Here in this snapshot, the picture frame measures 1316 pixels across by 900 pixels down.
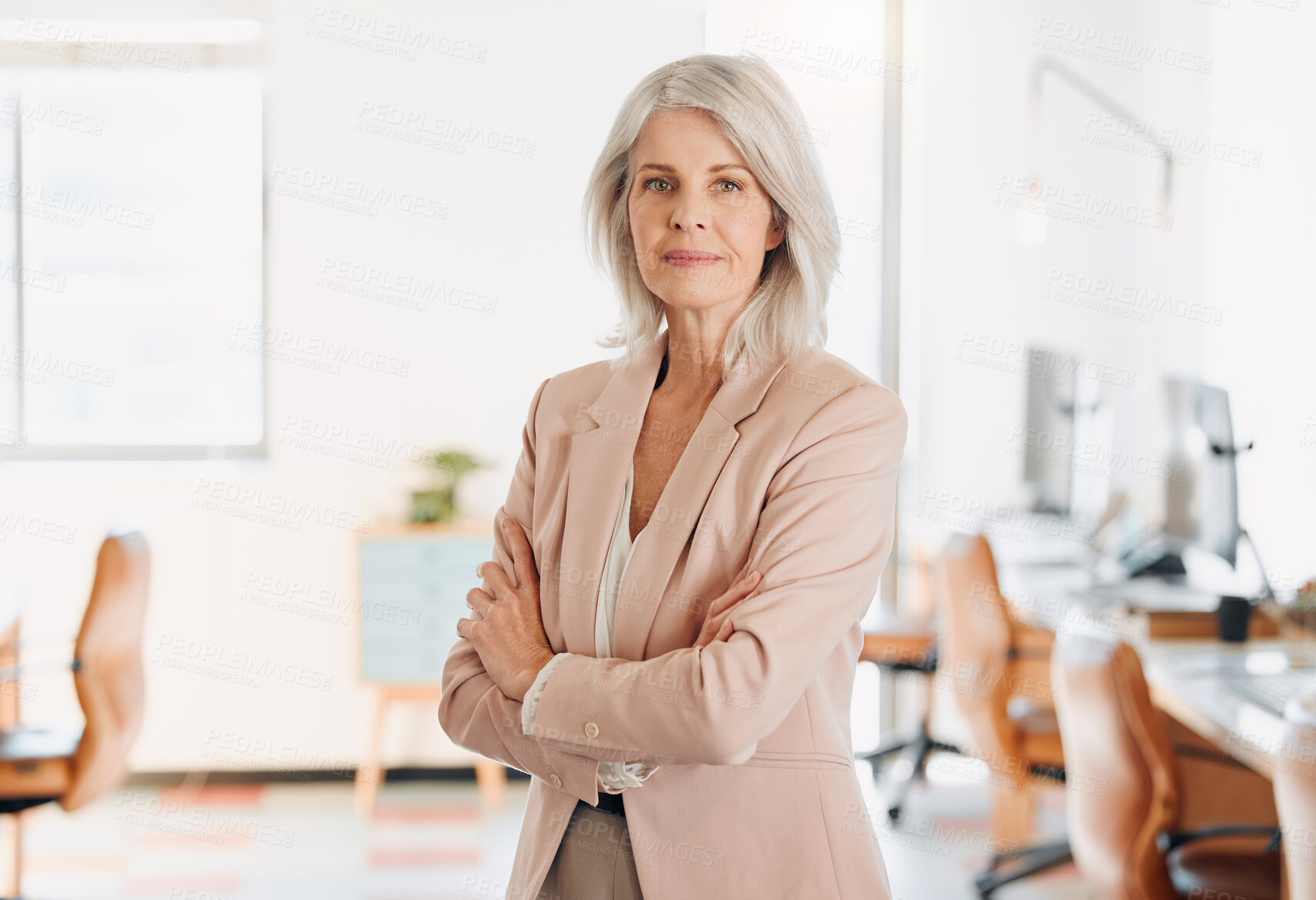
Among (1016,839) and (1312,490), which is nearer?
(1312,490)

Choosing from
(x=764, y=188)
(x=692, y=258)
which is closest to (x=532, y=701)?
(x=692, y=258)

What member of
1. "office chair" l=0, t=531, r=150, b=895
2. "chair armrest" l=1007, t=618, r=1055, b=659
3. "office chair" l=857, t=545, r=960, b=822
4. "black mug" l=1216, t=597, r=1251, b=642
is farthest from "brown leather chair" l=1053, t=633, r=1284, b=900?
"office chair" l=0, t=531, r=150, b=895

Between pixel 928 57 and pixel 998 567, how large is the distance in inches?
80.6

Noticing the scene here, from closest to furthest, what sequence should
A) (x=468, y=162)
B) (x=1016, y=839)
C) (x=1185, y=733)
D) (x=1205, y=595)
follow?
1. (x=1185, y=733)
2. (x=1205, y=595)
3. (x=1016, y=839)
4. (x=468, y=162)

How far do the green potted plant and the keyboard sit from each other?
272 centimetres

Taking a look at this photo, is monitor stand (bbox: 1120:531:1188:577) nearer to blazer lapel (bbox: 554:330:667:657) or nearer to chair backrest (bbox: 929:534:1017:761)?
chair backrest (bbox: 929:534:1017:761)

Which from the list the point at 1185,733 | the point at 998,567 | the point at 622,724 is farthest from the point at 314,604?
the point at 622,724

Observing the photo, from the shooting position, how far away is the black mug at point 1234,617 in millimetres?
2881

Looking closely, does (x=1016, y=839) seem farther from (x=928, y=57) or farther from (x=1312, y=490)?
(x=928, y=57)

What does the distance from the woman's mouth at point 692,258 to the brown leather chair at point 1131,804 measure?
55.2 inches

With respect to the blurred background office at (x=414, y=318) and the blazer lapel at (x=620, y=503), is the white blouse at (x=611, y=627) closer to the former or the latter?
the blazer lapel at (x=620, y=503)

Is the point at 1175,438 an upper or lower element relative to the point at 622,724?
upper

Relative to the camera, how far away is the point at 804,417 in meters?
1.33

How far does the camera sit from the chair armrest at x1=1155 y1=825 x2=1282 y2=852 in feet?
7.57
